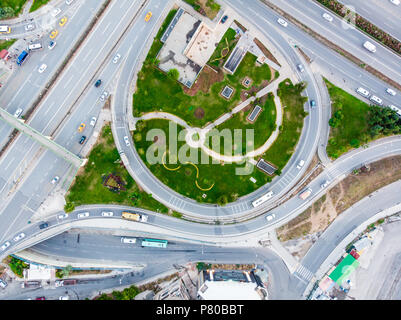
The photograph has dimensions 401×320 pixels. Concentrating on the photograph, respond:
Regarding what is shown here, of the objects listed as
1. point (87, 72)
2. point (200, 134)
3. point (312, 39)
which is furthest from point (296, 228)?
point (87, 72)

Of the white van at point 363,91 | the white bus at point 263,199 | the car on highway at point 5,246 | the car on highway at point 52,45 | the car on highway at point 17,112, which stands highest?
the white van at point 363,91

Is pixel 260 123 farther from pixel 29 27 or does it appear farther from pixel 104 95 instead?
pixel 29 27

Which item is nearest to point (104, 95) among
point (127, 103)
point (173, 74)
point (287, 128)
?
point (127, 103)

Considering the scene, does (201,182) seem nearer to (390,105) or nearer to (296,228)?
(296,228)

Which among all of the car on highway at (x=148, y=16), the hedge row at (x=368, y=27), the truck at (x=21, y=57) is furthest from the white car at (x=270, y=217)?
the truck at (x=21, y=57)

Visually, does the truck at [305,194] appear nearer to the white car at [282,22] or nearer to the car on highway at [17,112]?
the white car at [282,22]
